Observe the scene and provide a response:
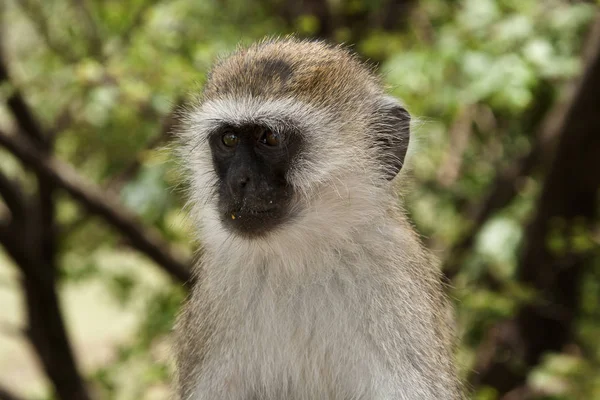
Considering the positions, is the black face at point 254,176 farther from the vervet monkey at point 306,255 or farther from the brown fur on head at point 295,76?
the brown fur on head at point 295,76

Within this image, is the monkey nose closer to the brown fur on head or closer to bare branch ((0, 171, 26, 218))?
the brown fur on head

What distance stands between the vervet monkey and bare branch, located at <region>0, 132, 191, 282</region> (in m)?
1.76

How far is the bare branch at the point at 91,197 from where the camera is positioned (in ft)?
16.4

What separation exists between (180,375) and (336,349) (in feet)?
2.60

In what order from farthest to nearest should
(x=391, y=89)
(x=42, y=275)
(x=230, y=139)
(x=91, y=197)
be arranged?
(x=42, y=275) → (x=91, y=197) → (x=391, y=89) → (x=230, y=139)

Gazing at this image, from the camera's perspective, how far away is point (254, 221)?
9.93ft

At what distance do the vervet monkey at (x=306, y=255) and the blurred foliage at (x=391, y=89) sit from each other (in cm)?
43

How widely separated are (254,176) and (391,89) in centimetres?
131

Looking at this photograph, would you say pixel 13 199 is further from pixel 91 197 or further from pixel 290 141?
pixel 290 141

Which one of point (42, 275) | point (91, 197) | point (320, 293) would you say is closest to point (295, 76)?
point (320, 293)

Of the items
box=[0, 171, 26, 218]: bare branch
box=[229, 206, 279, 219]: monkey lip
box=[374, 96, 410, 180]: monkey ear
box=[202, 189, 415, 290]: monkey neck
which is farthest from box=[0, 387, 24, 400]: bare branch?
box=[374, 96, 410, 180]: monkey ear

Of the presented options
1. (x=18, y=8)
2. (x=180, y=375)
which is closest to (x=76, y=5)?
(x=18, y=8)

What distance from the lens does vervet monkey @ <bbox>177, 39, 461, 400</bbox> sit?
3.08 metres

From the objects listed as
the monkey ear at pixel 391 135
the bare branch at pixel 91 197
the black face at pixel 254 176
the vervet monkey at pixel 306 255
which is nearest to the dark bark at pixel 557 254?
the monkey ear at pixel 391 135
